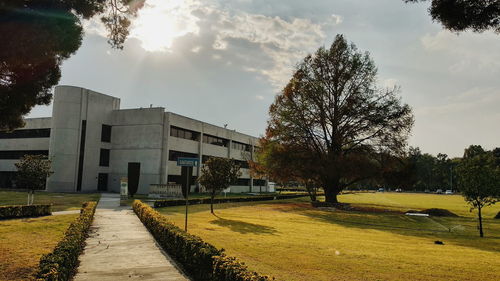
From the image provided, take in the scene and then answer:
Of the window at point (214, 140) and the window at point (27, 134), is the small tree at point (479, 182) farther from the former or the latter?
the window at point (27, 134)

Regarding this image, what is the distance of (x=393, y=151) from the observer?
40438 mm

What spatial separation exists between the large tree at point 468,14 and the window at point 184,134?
4524 cm

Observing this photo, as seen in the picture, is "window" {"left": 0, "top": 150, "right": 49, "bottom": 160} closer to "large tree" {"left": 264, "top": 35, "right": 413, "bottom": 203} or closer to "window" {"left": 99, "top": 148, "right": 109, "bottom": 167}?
"window" {"left": 99, "top": 148, "right": 109, "bottom": 167}

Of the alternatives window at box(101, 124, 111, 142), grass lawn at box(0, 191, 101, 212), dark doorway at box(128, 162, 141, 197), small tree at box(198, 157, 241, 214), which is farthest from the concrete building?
small tree at box(198, 157, 241, 214)

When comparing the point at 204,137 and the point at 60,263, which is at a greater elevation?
the point at 204,137

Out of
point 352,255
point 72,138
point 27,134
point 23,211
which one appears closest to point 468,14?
point 352,255

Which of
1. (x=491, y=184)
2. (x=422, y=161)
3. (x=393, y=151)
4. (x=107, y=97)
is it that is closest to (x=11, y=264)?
(x=491, y=184)

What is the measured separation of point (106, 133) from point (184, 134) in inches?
461

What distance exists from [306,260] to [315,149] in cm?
3136

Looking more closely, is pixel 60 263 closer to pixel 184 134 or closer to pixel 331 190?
pixel 331 190

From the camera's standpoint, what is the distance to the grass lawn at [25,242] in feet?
32.3

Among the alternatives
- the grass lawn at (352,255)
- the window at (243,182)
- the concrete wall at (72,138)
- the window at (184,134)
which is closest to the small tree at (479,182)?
the grass lawn at (352,255)

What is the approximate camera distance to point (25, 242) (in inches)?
541

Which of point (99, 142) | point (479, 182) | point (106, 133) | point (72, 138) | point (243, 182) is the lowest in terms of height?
point (243, 182)
